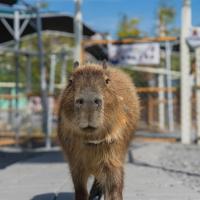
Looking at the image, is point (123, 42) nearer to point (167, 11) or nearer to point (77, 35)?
point (77, 35)

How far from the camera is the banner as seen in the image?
45.9 ft

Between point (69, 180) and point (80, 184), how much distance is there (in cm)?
213

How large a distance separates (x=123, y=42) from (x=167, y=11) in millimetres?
25039

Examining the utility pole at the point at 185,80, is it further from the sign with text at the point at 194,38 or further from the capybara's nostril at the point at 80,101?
the capybara's nostril at the point at 80,101

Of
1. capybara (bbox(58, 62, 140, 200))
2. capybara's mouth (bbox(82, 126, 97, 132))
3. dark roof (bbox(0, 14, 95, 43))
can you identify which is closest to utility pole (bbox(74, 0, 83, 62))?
dark roof (bbox(0, 14, 95, 43))

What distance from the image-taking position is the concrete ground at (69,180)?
6.09 metres

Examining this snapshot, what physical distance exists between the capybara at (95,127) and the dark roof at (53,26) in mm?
9271

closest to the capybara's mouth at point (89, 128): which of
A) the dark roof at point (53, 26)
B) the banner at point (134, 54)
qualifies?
the banner at point (134, 54)

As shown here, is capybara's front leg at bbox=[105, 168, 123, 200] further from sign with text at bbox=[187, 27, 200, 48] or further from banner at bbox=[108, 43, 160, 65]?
banner at bbox=[108, 43, 160, 65]

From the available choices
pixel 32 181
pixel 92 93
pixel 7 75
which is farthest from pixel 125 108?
pixel 7 75

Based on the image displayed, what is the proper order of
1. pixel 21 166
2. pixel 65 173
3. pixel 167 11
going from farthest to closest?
pixel 167 11, pixel 21 166, pixel 65 173

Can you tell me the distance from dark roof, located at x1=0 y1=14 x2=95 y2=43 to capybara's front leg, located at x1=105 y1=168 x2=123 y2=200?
950 cm

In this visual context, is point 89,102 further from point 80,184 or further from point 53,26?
point 53,26

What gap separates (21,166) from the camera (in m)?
8.72
